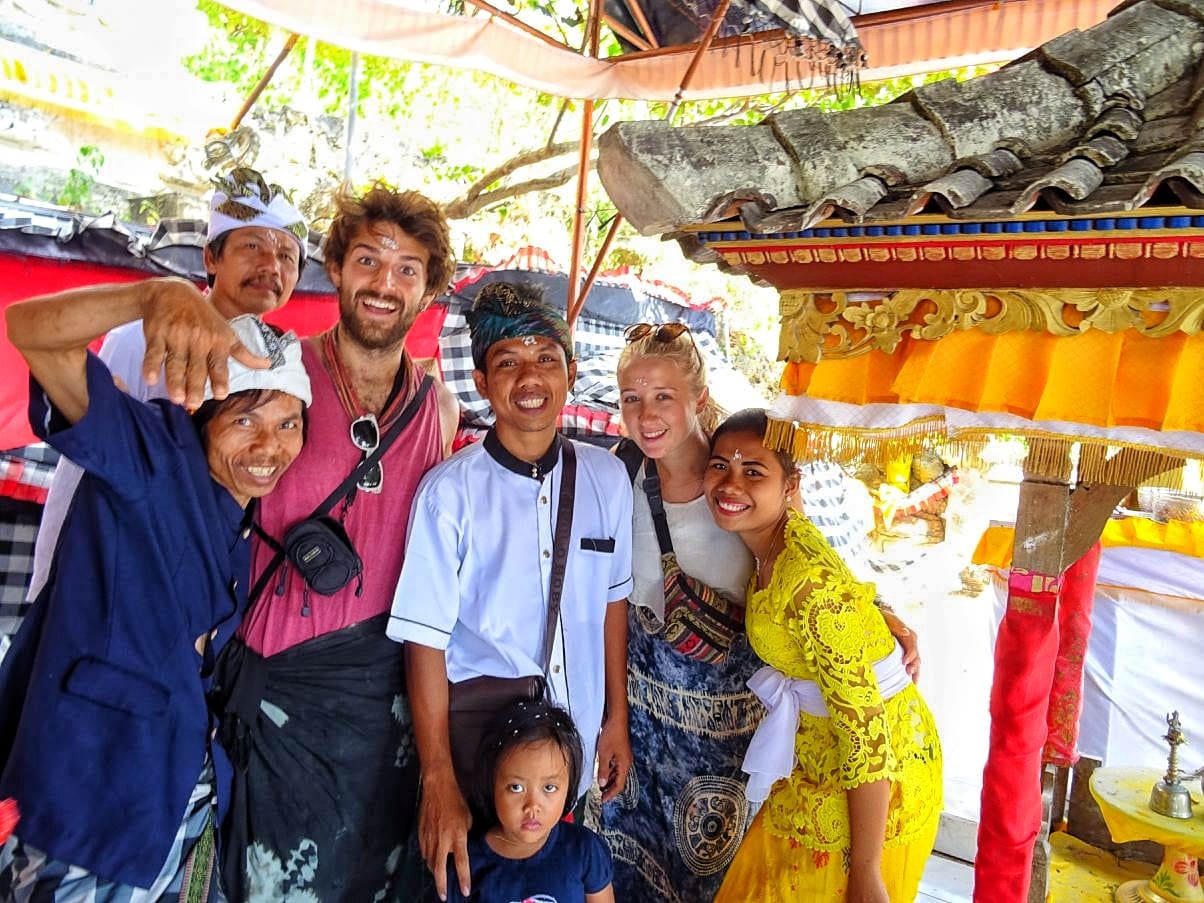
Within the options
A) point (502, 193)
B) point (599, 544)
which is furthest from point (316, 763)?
point (502, 193)

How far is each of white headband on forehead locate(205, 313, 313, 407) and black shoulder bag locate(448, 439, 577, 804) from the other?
906mm

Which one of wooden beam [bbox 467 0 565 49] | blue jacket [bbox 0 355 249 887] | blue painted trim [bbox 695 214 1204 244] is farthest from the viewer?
wooden beam [bbox 467 0 565 49]

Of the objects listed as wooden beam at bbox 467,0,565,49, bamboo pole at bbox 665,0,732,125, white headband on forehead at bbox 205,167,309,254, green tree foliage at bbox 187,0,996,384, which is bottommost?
white headband on forehead at bbox 205,167,309,254

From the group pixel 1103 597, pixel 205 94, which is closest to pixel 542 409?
pixel 1103 597

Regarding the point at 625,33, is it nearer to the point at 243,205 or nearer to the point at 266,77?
the point at 266,77

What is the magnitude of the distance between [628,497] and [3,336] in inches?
137

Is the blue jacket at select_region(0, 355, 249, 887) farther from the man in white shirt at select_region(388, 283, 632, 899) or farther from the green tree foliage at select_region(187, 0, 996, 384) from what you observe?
the green tree foliage at select_region(187, 0, 996, 384)

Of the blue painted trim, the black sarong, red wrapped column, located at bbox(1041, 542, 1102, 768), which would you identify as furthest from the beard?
red wrapped column, located at bbox(1041, 542, 1102, 768)

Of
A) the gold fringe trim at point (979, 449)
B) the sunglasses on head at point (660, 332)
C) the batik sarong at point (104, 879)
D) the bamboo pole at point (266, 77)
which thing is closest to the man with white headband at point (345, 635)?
the batik sarong at point (104, 879)

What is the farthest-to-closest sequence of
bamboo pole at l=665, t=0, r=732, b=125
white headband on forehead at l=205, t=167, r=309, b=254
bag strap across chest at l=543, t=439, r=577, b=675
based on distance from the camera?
bamboo pole at l=665, t=0, r=732, b=125, white headband on forehead at l=205, t=167, r=309, b=254, bag strap across chest at l=543, t=439, r=577, b=675

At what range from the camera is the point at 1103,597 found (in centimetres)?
608

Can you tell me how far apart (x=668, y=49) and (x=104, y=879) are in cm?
478

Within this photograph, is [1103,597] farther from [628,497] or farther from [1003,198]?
[1003,198]

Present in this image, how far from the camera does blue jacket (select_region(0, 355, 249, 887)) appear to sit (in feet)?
6.87
